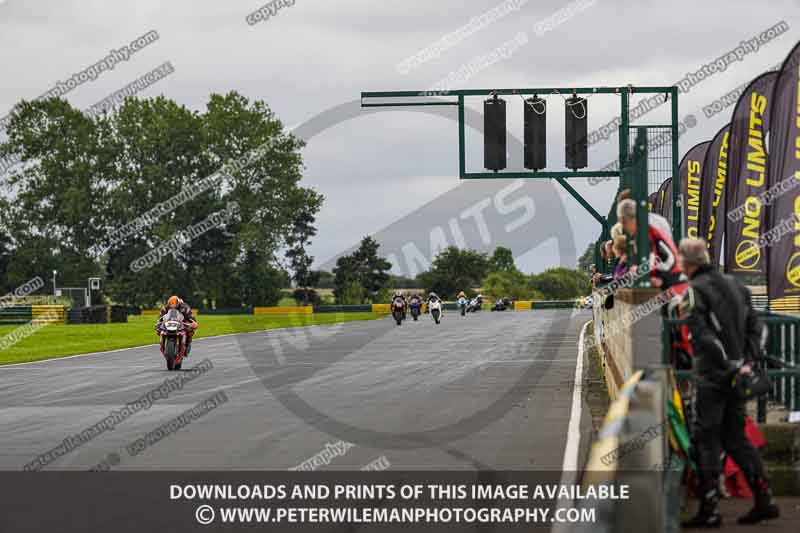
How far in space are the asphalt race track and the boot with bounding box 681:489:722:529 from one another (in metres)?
2.43

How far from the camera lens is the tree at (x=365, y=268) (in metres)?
140

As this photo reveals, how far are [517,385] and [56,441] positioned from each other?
8.23m

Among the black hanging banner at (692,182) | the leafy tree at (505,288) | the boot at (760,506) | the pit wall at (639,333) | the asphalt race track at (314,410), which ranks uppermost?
the black hanging banner at (692,182)

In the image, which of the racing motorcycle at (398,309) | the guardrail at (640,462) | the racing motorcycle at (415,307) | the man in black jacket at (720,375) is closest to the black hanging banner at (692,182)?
the man in black jacket at (720,375)

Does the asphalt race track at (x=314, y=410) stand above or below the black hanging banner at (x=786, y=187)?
below

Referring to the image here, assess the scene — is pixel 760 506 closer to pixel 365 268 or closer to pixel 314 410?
pixel 314 410

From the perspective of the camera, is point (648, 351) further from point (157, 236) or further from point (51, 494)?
point (157, 236)

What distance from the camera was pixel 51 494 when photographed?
27.6 ft

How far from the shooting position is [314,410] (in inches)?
562

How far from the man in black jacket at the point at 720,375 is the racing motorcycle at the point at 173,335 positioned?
15991 mm

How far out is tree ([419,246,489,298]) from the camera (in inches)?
5650

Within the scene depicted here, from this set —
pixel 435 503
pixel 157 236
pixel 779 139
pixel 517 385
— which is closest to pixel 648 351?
pixel 435 503

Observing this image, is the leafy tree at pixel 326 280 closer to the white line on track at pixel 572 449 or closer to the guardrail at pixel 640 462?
the white line on track at pixel 572 449

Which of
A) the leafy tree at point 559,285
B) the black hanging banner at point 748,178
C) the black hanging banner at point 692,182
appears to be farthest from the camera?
the leafy tree at point 559,285
